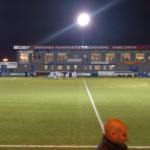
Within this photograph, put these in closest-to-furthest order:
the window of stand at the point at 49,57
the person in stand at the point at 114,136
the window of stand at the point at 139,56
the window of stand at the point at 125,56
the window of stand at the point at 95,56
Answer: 1. the person in stand at the point at 114,136
2. the window of stand at the point at 139,56
3. the window of stand at the point at 125,56
4. the window of stand at the point at 95,56
5. the window of stand at the point at 49,57

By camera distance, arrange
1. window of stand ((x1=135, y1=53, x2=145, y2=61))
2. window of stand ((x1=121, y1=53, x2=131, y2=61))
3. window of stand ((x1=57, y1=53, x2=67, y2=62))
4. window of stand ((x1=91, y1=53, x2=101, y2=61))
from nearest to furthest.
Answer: window of stand ((x1=135, y1=53, x2=145, y2=61)) → window of stand ((x1=121, y1=53, x2=131, y2=61)) → window of stand ((x1=57, y1=53, x2=67, y2=62)) → window of stand ((x1=91, y1=53, x2=101, y2=61))

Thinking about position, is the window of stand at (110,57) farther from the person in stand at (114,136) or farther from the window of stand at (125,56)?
the person in stand at (114,136)

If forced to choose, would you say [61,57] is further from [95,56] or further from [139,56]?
[139,56]

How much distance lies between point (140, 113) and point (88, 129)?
4.68 metres

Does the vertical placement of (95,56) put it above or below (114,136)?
above

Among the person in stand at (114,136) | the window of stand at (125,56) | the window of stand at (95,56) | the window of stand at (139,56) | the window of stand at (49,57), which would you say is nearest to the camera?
the person in stand at (114,136)

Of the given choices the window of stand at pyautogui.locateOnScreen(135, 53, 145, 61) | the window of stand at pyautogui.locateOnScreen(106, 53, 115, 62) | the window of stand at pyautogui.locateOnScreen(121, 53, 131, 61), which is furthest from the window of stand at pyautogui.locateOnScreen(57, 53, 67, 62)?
the window of stand at pyautogui.locateOnScreen(135, 53, 145, 61)

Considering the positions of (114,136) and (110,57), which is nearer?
(114,136)

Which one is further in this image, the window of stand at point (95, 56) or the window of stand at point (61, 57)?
the window of stand at point (95, 56)

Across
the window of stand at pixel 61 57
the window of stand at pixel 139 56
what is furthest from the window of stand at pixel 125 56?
the window of stand at pixel 61 57

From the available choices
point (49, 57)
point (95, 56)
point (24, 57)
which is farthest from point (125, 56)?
point (24, 57)

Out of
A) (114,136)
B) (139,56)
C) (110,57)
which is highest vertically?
(139,56)

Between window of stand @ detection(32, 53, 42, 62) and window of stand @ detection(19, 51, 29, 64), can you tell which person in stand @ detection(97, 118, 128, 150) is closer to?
window of stand @ detection(32, 53, 42, 62)

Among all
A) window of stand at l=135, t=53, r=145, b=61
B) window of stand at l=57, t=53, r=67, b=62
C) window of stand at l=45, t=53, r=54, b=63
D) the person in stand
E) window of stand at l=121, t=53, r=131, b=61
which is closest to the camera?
the person in stand
